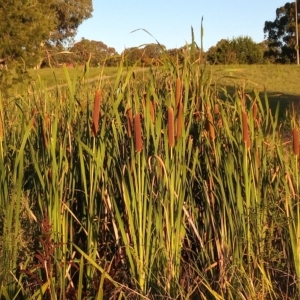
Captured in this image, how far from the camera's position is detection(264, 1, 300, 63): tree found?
42844 millimetres

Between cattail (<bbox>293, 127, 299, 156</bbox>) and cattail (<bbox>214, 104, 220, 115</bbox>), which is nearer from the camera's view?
cattail (<bbox>293, 127, 299, 156</bbox>)

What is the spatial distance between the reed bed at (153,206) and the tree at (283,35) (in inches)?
1608

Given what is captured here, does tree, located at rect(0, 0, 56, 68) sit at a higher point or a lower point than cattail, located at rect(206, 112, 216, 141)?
higher

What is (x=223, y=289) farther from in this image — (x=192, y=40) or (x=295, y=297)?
(x=192, y=40)

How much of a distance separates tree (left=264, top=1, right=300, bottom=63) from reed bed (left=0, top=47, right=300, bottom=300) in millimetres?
40843

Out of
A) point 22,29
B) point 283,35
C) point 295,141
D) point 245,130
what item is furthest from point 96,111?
point 283,35

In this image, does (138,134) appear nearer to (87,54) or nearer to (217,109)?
(217,109)

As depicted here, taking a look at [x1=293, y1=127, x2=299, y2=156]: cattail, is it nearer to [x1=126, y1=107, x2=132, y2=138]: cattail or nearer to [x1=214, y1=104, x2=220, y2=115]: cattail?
[x1=214, y1=104, x2=220, y2=115]: cattail

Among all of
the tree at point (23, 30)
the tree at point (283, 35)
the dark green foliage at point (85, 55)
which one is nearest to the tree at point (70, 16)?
the tree at point (283, 35)

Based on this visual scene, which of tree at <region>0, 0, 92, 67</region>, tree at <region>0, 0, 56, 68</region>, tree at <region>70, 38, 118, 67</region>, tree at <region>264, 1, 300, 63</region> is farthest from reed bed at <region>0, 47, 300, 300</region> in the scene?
tree at <region>264, 1, 300, 63</region>

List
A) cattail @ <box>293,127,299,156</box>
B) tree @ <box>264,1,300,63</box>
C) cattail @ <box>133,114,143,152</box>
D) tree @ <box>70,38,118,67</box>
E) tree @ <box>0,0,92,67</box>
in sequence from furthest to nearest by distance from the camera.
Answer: tree @ <box>264,1,300,63</box> < tree @ <box>0,0,92,67</box> < tree @ <box>70,38,118,67</box> < cattail @ <box>293,127,299,156</box> < cattail @ <box>133,114,143,152</box>

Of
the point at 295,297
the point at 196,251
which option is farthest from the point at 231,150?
the point at 295,297

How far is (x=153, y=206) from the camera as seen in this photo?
8.32 feet

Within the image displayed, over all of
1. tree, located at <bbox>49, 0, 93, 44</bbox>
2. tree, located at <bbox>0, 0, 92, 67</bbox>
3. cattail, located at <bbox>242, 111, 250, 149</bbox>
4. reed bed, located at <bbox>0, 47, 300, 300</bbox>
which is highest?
tree, located at <bbox>49, 0, 93, 44</bbox>
